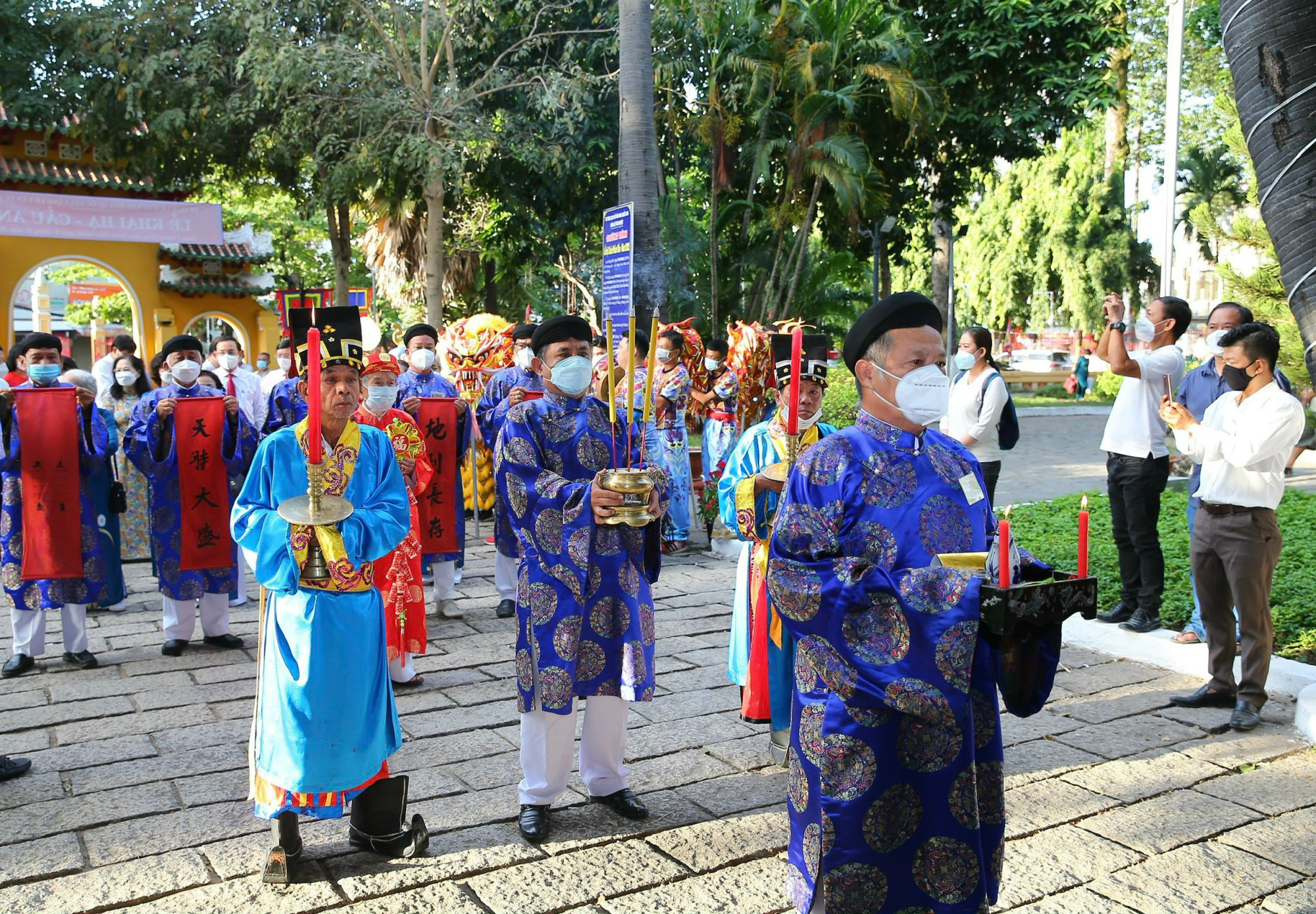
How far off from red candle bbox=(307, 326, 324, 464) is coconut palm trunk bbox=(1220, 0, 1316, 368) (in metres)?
2.85

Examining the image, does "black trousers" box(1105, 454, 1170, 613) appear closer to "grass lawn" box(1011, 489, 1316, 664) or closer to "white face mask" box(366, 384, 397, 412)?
"grass lawn" box(1011, 489, 1316, 664)

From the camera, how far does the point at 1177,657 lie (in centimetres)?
612

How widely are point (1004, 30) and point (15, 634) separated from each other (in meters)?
16.4

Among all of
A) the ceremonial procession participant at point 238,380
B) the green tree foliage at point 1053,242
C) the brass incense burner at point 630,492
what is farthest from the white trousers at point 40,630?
A: the green tree foliage at point 1053,242

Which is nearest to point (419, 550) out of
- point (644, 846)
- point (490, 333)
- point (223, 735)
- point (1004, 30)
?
point (223, 735)

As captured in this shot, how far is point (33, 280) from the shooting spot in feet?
120

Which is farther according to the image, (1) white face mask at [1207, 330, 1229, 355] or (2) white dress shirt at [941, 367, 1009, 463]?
(2) white dress shirt at [941, 367, 1009, 463]

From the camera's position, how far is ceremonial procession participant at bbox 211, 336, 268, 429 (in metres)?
8.88

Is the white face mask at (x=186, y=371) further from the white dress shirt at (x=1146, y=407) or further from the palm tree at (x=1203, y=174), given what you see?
the palm tree at (x=1203, y=174)

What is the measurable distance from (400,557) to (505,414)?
1.05 metres

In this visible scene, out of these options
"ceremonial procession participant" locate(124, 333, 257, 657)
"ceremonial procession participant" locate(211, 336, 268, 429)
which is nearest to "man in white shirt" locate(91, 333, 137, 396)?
"ceremonial procession participant" locate(211, 336, 268, 429)

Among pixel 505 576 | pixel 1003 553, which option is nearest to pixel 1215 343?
pixel 1003 553

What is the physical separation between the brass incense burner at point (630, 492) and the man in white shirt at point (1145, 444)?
3.57 meters

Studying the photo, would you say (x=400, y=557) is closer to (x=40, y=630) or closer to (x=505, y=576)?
(x=505, y=576)
